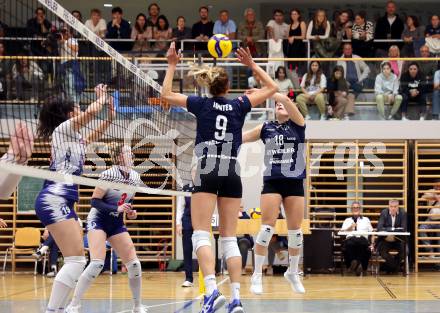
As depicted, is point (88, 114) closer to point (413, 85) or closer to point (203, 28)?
point (413, 85)

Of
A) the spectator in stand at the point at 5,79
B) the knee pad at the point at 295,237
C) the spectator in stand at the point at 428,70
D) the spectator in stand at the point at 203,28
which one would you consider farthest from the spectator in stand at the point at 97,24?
the knee pad at the point at 295,237

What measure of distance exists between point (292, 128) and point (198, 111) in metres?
3.09

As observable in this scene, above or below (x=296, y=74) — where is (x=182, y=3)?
above

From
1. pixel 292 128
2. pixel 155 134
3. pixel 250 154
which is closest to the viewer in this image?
pixel 292 128

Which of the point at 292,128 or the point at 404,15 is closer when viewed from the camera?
the point at 292,128

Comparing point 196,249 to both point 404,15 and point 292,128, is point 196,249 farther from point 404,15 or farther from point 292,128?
point 404,15

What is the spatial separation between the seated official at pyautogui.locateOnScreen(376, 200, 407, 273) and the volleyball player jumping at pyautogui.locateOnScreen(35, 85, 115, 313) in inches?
539

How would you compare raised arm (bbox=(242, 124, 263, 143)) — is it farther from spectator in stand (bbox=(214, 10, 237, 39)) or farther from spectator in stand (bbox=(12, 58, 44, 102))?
spectator in stand (bbox=(214, 10, 237, 39))

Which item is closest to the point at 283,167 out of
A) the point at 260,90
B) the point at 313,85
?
the point at 260,90

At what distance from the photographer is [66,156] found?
987 centimetres

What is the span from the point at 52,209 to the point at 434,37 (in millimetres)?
17336

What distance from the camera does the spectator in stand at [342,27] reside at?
25.1 meters

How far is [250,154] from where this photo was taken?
24.1m

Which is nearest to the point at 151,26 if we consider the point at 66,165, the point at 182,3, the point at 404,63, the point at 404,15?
the point at 182,3
